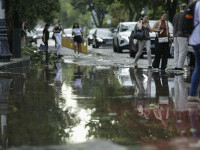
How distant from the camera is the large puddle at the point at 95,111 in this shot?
647 cm

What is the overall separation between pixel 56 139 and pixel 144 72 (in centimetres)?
1009

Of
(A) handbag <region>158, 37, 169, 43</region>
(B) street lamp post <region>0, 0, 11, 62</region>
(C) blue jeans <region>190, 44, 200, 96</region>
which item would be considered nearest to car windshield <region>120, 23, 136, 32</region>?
(A) handbag <region>158, 37, 169, 43</region>

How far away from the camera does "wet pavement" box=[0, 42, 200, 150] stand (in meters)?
6.18

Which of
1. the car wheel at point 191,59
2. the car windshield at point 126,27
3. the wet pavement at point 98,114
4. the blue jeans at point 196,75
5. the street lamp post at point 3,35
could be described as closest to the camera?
the wet pavement at point 98,114

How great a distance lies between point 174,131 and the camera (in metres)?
6.71

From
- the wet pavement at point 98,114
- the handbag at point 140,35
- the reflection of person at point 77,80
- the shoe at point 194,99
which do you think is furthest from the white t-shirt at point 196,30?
the handbag at point 140,35

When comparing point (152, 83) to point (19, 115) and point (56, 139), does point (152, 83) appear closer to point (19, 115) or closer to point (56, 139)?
point (19, 115)

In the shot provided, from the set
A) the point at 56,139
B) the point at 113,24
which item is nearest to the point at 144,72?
the point at 56,139

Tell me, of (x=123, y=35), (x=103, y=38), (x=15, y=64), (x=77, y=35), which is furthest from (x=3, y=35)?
(x=103, y=38)

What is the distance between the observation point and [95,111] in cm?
832

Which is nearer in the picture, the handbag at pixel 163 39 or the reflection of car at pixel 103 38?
the handbag at pixel 163 39

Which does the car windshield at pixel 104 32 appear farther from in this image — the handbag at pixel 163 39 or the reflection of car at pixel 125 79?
the reflection of car at pixel 125 79

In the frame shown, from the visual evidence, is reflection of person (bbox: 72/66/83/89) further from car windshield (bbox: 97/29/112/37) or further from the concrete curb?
car windshield (bbox: 97/29/112/37)

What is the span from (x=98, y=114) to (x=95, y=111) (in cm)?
28
